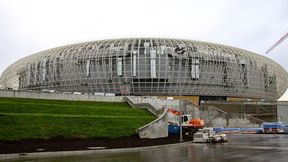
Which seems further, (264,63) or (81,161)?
(264,63)

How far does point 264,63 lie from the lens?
97312mm

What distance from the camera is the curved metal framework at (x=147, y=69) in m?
81.9

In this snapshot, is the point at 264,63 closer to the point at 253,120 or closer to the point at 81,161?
the point at 253,120

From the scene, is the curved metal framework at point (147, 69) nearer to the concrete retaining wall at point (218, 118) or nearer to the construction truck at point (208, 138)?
the concrete retaining wall at point (218, 118)

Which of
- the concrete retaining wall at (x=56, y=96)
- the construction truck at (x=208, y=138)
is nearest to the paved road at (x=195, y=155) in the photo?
the construction truck at (x=208, y=138)

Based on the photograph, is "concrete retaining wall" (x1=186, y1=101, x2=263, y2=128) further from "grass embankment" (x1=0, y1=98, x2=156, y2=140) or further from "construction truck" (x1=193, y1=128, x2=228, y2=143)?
"construction truck" (x1=193, y1=128, x2=228, y2=143)

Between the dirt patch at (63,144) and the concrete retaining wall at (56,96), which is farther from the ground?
the concrete retaining wall at (56,96)

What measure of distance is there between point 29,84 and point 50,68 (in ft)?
26.9

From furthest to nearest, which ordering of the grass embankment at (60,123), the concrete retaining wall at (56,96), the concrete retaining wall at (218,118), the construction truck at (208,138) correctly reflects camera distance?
the concrete retaining wall at (218,118) → the concrete retaining wall at (56,96) → the construction truck at (208,138) → the grass embankment at (60,123)

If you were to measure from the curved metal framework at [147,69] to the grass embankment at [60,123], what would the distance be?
4106 centimetres

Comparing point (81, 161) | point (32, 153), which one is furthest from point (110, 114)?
point (81, 161)

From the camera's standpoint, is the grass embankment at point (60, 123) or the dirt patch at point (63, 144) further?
the grass embankment at point (60, 123)

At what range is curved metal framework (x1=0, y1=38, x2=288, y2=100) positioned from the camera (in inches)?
3223

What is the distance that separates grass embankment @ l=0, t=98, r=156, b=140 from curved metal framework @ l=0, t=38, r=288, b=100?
4106 cm
